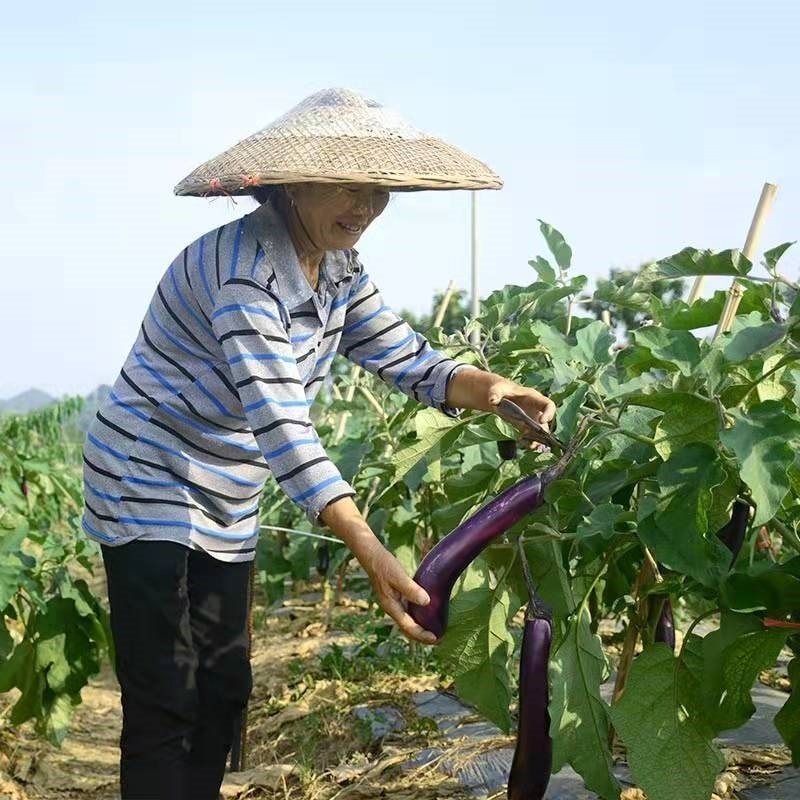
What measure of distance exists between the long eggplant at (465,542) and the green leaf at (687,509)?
204mm

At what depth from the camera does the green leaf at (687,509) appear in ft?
5.19

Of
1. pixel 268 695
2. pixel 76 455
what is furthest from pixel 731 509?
pixel 76 455

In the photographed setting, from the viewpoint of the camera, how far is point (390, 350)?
229 cm

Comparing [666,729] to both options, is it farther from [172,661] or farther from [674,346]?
[172,661]

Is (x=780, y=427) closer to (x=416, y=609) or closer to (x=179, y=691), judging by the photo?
(x=416, y=609)

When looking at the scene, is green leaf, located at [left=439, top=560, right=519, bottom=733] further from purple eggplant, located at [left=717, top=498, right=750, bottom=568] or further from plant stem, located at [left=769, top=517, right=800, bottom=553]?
plant stem, located at [left=769, top=517, right=800, bottom=553]

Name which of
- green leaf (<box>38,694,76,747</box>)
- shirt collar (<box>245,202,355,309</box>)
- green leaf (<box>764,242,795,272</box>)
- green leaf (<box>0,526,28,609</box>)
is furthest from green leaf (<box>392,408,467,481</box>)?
green leaf (<box>38,694,76,747</box>)

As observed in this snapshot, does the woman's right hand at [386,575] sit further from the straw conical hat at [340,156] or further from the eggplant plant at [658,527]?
the straw conical hat at [340,156]

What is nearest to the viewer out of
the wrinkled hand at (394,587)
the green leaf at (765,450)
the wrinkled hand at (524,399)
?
the green leaf at (765,450)

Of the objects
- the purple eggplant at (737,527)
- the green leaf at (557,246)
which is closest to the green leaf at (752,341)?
the purple eggplant at (737,527)

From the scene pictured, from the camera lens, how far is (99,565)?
6855 millimetres

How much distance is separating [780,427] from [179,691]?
1.10 meters

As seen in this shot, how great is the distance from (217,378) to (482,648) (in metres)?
0.56

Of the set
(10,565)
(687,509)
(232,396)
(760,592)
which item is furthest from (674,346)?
(10,565)
